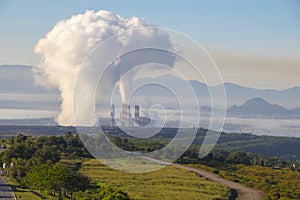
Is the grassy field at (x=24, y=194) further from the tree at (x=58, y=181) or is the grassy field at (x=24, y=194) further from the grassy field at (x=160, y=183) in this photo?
the grassy field at (x=160, y=183)

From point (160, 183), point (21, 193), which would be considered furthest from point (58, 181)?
point (160, 183)

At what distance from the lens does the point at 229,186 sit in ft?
148

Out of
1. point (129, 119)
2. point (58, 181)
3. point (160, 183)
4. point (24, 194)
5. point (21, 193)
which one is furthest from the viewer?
point (129, 119)

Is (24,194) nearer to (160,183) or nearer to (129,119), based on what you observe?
(160,183)

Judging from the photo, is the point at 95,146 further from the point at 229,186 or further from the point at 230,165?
the point at 230,165

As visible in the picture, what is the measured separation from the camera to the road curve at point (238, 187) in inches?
1638

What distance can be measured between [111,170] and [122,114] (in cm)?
1811

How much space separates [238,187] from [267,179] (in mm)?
4960

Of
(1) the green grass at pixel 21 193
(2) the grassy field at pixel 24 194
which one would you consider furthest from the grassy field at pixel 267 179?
(1) the green grass at pixel 21 193

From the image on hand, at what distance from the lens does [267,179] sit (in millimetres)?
49594

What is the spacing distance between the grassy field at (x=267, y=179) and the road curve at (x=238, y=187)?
606 mm

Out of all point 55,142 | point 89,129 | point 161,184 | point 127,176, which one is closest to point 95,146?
point 89,129

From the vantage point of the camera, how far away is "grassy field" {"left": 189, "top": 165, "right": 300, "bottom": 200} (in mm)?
40719

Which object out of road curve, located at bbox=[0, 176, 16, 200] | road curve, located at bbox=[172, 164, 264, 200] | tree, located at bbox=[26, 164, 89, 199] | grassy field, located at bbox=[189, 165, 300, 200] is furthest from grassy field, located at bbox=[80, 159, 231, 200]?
road curve, located at bbox=[0, 176, 16, 200]
